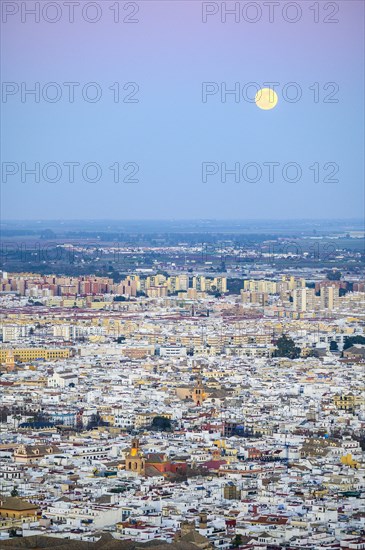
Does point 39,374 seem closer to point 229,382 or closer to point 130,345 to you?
point 229,382

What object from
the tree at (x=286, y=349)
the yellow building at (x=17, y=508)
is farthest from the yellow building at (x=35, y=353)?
the yellow building at (x=17, y=508)

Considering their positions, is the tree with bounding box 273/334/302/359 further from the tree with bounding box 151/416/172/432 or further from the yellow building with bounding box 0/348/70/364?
the tree with bounding box 151/416/172/432

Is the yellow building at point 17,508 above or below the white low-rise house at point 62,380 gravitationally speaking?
above

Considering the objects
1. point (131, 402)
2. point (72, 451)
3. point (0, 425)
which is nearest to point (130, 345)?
point (131, 402)

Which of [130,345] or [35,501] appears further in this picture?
[130,345]

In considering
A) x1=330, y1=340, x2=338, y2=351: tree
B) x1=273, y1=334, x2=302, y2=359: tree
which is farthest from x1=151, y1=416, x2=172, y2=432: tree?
x1=330, y1=340, x2=338, y2=351: tree

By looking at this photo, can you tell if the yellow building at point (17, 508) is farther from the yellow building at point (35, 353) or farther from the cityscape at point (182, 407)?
the yellow building at point (35, 353)
